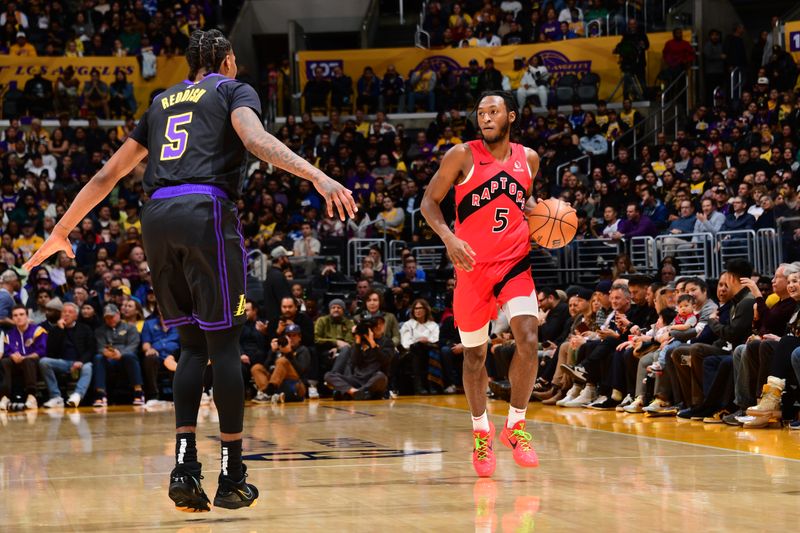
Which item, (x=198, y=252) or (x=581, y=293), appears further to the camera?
(x=581, y=293)

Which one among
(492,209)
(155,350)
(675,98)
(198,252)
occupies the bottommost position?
(155,350)

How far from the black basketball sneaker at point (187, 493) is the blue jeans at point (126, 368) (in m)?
10.0

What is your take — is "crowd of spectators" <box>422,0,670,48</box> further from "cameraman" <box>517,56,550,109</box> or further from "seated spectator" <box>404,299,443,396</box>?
"seated spectator" <box>404,299,443,396</box>

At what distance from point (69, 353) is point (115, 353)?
593 millimetres

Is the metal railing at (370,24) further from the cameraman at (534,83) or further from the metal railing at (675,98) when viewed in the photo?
the metal railing at (675,98)

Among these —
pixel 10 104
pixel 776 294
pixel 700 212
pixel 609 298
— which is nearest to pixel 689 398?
pixel 776 294

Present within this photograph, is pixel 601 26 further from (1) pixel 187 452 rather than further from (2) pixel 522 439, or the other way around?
(1) pixel 187 452

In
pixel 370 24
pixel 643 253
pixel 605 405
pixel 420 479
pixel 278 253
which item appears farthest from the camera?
pixel 370 24

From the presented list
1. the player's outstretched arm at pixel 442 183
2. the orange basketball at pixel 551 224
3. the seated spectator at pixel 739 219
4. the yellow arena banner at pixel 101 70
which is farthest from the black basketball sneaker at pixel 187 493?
the yellow arena banner at pixel 101 70

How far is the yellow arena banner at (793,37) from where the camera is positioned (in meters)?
20.7

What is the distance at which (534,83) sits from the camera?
2244cm

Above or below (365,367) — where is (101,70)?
above

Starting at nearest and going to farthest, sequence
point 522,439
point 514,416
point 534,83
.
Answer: point 522,439 < point 514,416 < point 534,83

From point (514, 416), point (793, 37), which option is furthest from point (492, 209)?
point (793, 37)
